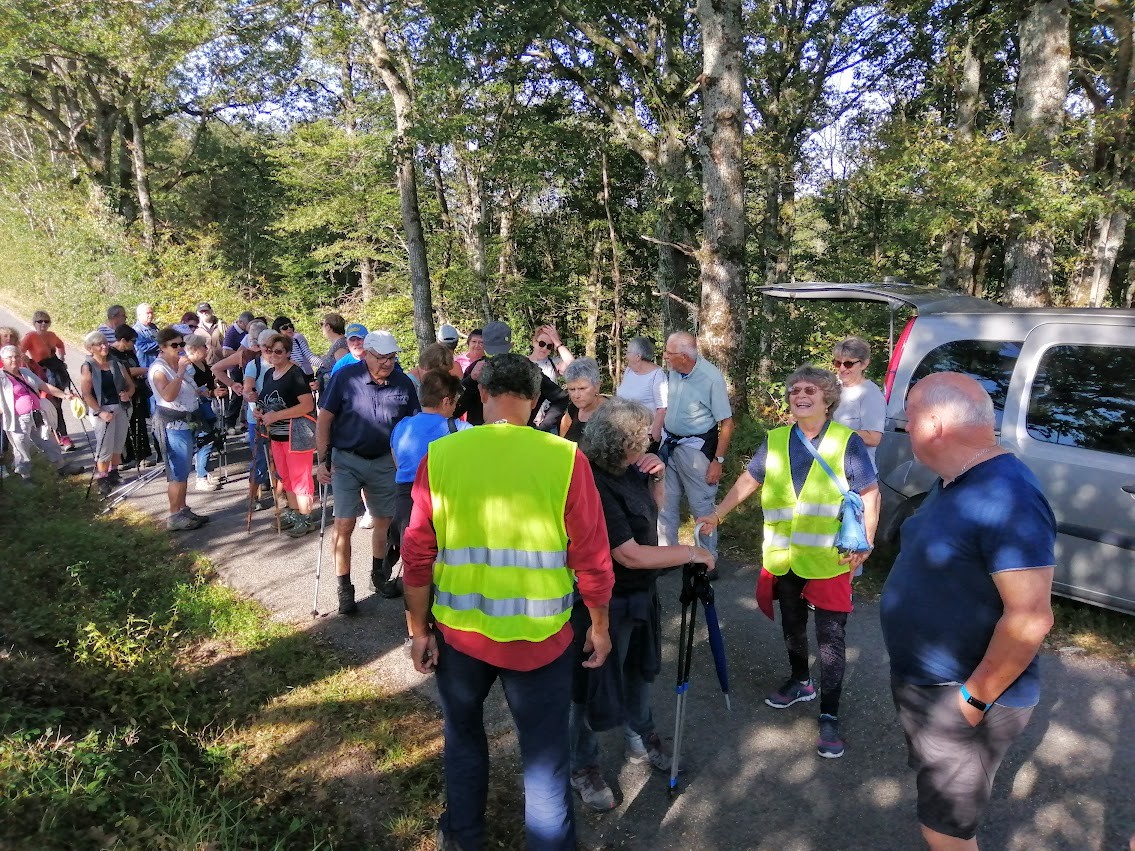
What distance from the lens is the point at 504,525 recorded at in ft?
7.20

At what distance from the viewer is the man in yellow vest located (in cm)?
219

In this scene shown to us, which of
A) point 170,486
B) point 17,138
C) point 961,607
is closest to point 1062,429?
point 961,607

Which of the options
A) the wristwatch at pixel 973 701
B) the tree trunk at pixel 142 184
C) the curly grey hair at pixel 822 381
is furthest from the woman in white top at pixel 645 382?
the tree trunk at pixel 142 184

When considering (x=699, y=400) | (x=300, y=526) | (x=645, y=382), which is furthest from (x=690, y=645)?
(x=300, y=526)

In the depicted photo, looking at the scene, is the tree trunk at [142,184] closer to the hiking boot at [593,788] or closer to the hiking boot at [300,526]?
the hiking boot at [300,526]

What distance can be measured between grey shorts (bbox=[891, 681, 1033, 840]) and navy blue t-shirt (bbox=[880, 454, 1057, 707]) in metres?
0.05

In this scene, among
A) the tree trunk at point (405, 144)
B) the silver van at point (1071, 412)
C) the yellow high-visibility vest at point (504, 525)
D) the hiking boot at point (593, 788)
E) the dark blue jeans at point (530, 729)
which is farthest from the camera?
the tree trunk at point (405, 144)

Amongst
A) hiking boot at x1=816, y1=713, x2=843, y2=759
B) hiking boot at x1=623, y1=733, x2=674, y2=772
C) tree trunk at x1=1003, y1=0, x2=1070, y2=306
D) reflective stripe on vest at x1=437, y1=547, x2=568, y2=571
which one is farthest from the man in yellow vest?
tree trunk at x1=1003, y1=0, x2=1070, y2=306

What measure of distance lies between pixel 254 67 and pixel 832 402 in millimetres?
12618

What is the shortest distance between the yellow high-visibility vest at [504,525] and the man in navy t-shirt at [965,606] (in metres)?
1.12

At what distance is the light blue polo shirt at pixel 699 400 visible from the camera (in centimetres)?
480

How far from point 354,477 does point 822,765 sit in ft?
11.1

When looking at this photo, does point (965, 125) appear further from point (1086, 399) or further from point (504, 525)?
point (504, 525)

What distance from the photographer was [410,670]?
13.6 feet
